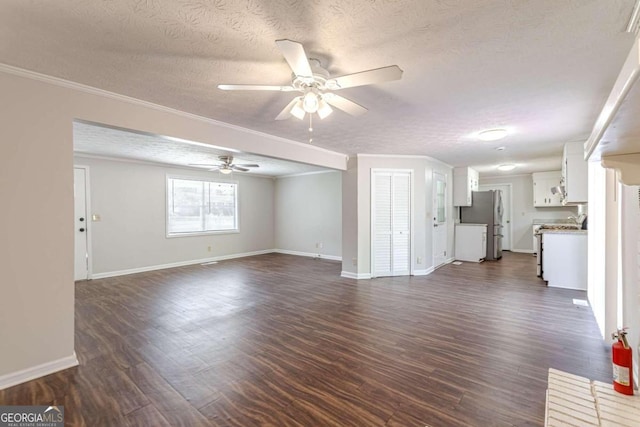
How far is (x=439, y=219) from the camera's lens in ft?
21.3

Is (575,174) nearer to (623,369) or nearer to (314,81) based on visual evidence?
(623,369)

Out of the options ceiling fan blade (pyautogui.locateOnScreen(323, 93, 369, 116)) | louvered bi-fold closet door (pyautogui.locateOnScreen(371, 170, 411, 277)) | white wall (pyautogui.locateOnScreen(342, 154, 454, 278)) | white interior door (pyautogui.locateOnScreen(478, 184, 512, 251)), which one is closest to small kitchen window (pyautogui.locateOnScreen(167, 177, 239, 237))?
white wall (pyautogui.locateOnScreen(342, 154, 454, 278))

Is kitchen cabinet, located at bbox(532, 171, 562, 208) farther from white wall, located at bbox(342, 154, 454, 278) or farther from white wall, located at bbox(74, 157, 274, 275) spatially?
white wall, located at bbox(74, 157, 274, 275)

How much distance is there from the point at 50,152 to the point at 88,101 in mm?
532

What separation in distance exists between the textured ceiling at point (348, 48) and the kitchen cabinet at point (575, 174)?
4.71 ft

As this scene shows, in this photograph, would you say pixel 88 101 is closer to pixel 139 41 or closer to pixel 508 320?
pixel 139 41

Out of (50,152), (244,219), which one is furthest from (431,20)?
(244,219)

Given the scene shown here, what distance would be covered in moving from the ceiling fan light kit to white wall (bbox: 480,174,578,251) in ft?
27.4

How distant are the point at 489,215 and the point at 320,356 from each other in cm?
653

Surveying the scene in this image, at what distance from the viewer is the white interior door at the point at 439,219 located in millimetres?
6188

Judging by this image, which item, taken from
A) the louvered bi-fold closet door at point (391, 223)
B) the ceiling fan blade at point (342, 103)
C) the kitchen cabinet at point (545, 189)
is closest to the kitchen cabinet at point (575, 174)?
the louvered bi-fold closet door at point (391, 223)

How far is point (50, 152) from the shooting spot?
2285 mm

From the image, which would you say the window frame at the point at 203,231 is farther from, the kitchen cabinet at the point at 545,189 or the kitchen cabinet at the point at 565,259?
the kitchen cabinet at the point at 545,189

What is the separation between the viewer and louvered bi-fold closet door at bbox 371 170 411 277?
548 cm
